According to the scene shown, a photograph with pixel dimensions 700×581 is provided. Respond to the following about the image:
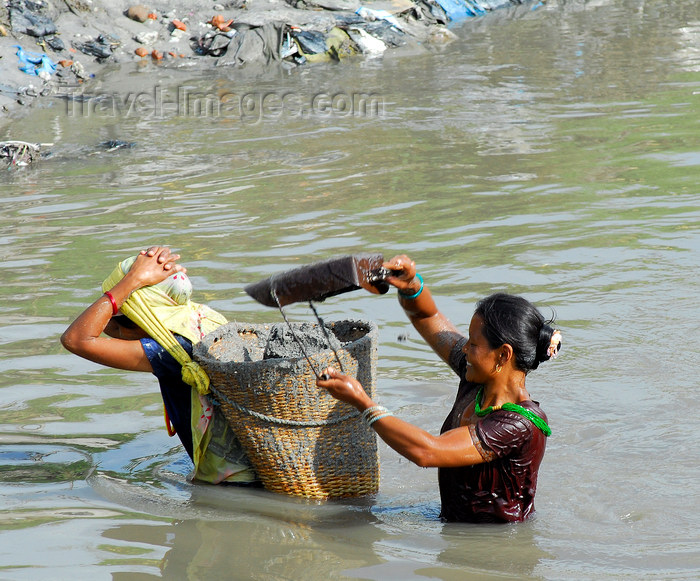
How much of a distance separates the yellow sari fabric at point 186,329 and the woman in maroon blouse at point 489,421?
2.54 feet

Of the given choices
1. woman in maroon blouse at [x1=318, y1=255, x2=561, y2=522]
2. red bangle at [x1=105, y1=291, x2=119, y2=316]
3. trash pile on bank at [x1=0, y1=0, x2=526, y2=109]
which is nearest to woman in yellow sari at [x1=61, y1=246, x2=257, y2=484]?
red bangle at [x1=105, y1=291, x2=119, y2=316]

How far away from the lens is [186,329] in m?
3.67

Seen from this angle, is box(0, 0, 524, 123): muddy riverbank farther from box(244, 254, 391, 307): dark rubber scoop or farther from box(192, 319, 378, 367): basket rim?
box(244, 254, 391, 307): dark rubber scoop

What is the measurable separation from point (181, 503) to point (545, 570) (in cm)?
146

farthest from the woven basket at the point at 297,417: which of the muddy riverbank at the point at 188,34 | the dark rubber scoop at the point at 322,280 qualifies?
the muddy riverbank at the point at 188,34

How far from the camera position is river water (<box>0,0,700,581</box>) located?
132 inches

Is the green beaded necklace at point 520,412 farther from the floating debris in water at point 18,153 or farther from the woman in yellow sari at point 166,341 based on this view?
the floating debris in water at point 18,153

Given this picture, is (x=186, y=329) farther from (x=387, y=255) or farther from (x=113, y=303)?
(x=387, y=255)

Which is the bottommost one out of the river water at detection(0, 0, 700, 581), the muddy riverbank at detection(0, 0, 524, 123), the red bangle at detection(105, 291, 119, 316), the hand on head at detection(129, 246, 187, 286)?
the river water at detection(0, 0, 700, 581)

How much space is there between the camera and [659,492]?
3879 mm

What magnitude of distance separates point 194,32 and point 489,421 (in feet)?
44.6

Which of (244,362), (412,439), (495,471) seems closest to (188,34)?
(244,362)

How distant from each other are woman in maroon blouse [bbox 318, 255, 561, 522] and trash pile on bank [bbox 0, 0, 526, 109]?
11.7 metres

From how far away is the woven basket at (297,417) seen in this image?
339 centimetres
